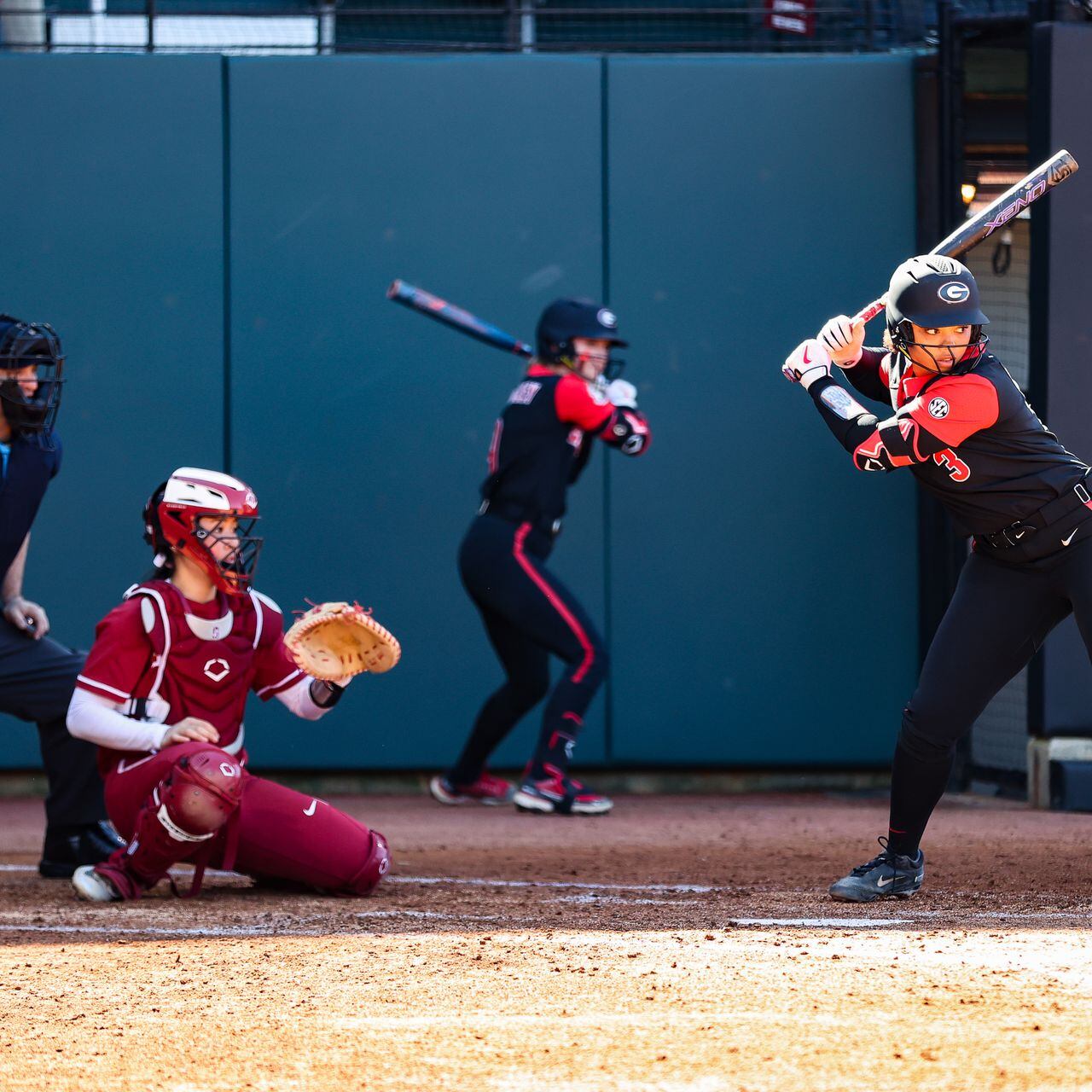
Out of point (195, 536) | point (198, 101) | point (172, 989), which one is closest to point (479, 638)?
point (198, 101)

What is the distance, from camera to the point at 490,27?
38.9ft

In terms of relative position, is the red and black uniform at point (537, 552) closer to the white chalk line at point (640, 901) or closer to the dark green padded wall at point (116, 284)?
the dark green padded wall at point (116, 284)

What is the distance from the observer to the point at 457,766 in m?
8.72

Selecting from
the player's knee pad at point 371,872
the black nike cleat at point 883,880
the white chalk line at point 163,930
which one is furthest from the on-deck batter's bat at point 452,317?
the white chalk line at point 163,930

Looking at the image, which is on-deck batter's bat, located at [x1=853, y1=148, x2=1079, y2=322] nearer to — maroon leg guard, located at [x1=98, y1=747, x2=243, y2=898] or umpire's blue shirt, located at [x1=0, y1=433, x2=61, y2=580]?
maroon leg guard, located at [x1=98, y1=747, x2=243, y2=898]

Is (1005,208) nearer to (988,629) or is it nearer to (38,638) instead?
(988,629)

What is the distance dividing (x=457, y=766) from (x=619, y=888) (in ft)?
9.11

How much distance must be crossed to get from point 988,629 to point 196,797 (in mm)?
2374

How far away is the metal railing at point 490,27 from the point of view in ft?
30.7

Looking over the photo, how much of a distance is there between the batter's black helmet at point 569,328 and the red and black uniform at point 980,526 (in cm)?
294

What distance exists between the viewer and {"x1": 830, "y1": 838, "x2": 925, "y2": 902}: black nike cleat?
17.9 ft

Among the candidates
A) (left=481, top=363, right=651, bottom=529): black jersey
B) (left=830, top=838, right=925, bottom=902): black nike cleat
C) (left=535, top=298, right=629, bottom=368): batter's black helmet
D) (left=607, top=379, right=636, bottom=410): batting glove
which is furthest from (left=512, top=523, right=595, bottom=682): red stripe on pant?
(left=830, top=838, right=925, bottom=902): black nike cleat

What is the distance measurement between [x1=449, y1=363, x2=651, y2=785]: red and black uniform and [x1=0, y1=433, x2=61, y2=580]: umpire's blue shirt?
240 cm

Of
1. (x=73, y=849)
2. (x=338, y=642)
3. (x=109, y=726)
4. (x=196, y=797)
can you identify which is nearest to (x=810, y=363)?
(x=338, y=642)
